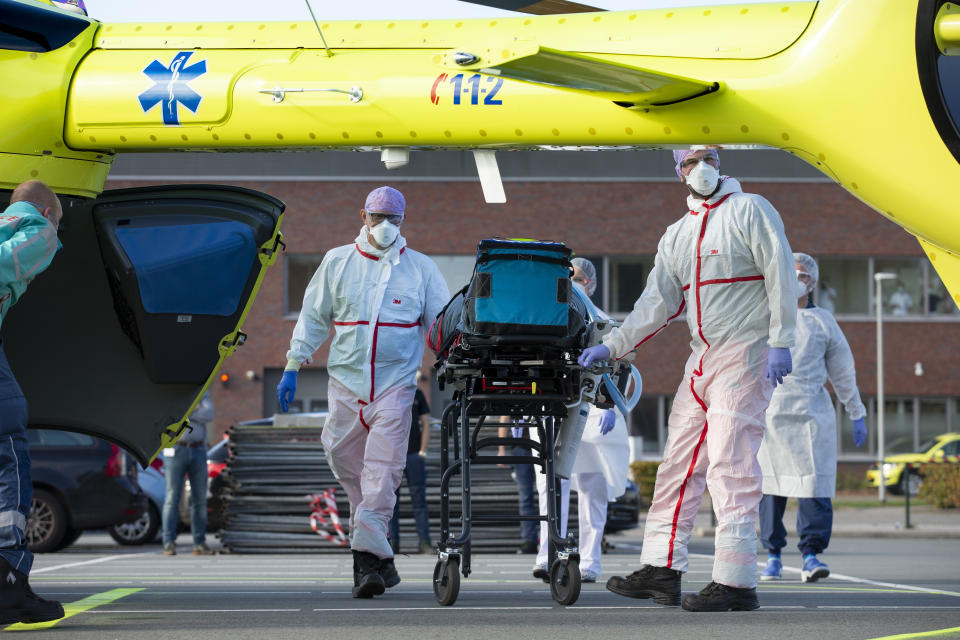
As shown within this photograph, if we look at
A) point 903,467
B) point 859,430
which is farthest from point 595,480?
point 903,467

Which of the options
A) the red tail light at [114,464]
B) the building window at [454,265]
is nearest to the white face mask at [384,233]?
the red tail light at [114,464]

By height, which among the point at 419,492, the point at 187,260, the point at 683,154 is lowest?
the point at 419,492

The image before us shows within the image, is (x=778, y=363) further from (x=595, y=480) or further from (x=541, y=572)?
(x=595, y=480)

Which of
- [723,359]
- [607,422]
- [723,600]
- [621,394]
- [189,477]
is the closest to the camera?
[723,600]

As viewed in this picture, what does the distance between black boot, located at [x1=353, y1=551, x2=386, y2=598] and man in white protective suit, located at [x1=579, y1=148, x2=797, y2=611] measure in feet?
4.17

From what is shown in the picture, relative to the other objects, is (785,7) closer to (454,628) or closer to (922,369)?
(454,628)

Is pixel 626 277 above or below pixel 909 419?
above

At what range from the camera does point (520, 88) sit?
6.68 metres

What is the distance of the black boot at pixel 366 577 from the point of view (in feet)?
24.7

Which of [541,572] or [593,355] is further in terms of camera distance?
[541,572]

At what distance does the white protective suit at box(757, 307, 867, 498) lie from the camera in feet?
31.8

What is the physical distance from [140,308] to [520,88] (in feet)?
8.28

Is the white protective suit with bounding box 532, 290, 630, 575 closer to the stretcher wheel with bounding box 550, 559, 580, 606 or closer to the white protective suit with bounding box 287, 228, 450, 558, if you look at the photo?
the white protective suit with bounding box 287, 228, 450, 558

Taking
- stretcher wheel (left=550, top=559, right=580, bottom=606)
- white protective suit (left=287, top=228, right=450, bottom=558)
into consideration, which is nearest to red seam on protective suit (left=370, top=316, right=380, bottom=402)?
white protective suit (left=287, top=228, right=450, bottom=558)
